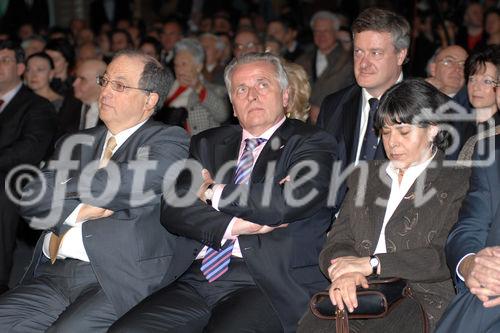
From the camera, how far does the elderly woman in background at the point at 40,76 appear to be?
672 centimetres

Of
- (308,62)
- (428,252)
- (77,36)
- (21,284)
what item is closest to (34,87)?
(308,62)

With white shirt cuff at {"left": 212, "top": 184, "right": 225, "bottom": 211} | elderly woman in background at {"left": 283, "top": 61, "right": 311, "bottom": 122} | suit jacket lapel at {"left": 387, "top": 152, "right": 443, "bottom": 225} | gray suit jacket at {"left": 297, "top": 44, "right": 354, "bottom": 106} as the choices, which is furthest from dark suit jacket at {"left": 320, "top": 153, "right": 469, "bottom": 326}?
gray suit jacket at {"left": 297, "top": 44, "right": 354, "bottom": 106}

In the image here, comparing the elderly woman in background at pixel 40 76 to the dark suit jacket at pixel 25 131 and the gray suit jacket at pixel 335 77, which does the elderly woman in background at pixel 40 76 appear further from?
the gray suit jacket at pixel 335 77

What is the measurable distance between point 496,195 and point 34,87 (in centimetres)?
450

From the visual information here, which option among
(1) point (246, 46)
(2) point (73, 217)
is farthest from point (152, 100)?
(1) point (246, 46)

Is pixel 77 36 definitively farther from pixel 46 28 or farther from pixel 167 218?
pixel 167 218

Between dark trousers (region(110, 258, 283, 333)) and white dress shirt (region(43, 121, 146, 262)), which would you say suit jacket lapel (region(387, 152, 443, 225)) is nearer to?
dark trousers (region(110, 258, 283, 333))

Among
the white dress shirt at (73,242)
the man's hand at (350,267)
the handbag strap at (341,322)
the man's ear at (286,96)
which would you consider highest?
the man's ear at (286,96)

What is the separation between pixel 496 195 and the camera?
3150 millimetres

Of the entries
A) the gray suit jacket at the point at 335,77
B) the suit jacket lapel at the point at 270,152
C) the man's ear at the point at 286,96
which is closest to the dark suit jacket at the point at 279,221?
the suit jacket lapel at the point at 270,152

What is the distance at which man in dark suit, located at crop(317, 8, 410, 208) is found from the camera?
13.6 feet

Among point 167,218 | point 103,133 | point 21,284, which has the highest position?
point 103,133

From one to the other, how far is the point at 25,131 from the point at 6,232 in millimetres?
656

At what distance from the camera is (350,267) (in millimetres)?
3279
